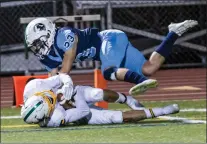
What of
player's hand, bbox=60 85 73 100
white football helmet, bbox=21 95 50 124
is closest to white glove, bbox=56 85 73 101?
player's hand, bbox=60 85 73 100

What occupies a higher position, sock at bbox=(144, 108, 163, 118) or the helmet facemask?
the helmet facemask

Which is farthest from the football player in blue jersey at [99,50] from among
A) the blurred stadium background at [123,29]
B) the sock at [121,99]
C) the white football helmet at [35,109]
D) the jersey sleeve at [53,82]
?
the blurred stadium background at [123,29]

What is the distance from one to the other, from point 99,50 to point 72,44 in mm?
456

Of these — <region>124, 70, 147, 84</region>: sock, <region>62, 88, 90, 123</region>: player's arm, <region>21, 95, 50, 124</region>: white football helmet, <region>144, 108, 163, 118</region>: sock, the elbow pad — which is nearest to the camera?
<region>21, 95, 50, 124</region>: white football helmet

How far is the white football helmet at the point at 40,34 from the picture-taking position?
7578 millimetres

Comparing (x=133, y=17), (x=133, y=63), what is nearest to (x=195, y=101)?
(x=133, y=63)

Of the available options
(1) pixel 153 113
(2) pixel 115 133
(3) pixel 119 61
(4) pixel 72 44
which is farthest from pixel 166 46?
(2) pixel 115 133

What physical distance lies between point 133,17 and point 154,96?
3084 millimetres

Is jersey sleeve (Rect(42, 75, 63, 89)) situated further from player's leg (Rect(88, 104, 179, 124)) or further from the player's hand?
player's leg (Rect(88, 104, 179, 124))

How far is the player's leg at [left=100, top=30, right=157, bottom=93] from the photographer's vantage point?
24.7ft

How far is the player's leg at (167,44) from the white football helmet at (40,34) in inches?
41.5

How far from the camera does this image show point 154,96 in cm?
1079

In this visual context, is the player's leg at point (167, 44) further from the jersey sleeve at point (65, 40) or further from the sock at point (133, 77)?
the jersey sleeve at point (65, 40)

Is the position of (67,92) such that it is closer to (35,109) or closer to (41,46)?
(35,109)
